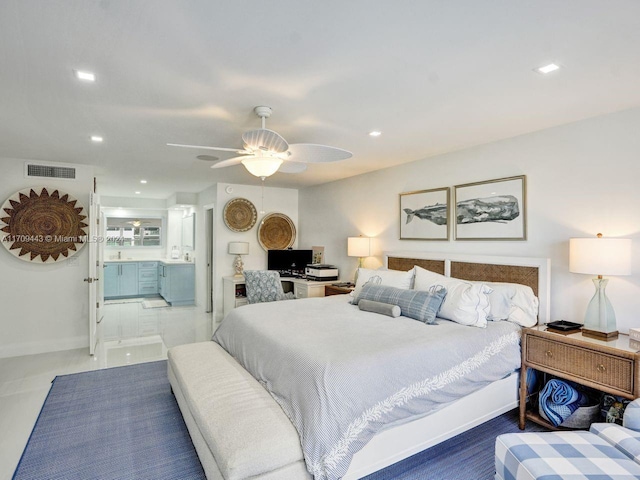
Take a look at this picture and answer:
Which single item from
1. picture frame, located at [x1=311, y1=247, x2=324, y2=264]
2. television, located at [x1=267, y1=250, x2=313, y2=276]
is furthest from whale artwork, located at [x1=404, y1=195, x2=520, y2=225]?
television, located at [x1=267, y1=250, x2=313, y2=276]

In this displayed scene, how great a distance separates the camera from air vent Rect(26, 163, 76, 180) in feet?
14.2

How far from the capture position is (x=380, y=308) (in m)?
3.13

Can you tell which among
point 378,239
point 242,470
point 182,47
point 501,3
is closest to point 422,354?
point 242,470

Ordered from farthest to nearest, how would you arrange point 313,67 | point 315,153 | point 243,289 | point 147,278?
1. point 147,278
2. point 243,289
3. point 315,153
4. point 313,67

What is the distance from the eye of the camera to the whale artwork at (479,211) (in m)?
3.33

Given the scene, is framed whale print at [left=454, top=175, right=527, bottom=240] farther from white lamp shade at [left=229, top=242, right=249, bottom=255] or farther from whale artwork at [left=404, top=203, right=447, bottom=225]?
white lamp shade at [left=229, top=242, right=249, bottom=255]

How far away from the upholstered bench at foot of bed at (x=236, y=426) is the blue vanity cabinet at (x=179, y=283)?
5.10 metres

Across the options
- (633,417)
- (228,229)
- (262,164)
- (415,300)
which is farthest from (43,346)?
(633,417)

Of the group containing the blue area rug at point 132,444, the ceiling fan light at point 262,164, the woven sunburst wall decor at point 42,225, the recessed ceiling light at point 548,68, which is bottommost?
the blue area rug at point 132,444

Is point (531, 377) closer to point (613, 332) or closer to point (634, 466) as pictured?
point (613, 332)

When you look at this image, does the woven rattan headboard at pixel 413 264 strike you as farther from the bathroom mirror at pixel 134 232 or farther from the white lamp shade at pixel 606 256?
the bathroom mirror at pixel 134 232

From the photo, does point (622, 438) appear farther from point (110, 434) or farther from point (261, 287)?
point (261, 287)

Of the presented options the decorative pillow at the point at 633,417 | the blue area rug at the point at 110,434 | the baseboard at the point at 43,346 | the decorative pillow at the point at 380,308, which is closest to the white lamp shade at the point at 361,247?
the decorative pillow at the point at 380,308

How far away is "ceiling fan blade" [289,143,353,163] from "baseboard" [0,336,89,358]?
3.99m
